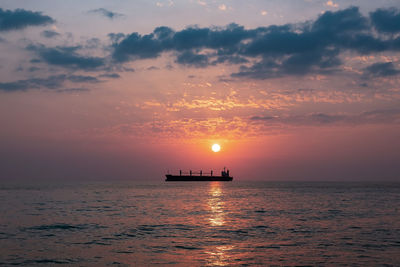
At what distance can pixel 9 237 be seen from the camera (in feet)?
97.2

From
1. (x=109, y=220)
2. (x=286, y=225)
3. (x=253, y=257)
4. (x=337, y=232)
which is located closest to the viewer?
(x=253, y=257)

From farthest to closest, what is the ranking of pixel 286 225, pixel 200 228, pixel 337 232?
pixel 286 225, pixel 200 228, pixel 337 232

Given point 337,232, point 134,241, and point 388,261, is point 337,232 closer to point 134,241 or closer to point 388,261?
point 388,261

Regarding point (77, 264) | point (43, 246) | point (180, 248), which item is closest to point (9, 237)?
point (43, 246)

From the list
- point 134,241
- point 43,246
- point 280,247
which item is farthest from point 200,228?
point 43,246

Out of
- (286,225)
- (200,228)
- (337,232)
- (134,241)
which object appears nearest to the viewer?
(134,241)

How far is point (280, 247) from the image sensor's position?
2561cm

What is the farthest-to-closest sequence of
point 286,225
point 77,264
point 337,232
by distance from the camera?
point 286,225
point 337,232
point 77,264

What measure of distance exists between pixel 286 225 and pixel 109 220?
18.7 meters

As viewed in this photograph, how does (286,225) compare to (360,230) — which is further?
(286,225)

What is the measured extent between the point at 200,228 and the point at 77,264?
52.1 feet

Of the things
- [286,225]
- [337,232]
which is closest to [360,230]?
[337,232]

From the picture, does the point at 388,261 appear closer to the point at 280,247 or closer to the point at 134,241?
the point at 280,247

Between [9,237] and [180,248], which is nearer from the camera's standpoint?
[180,248]
